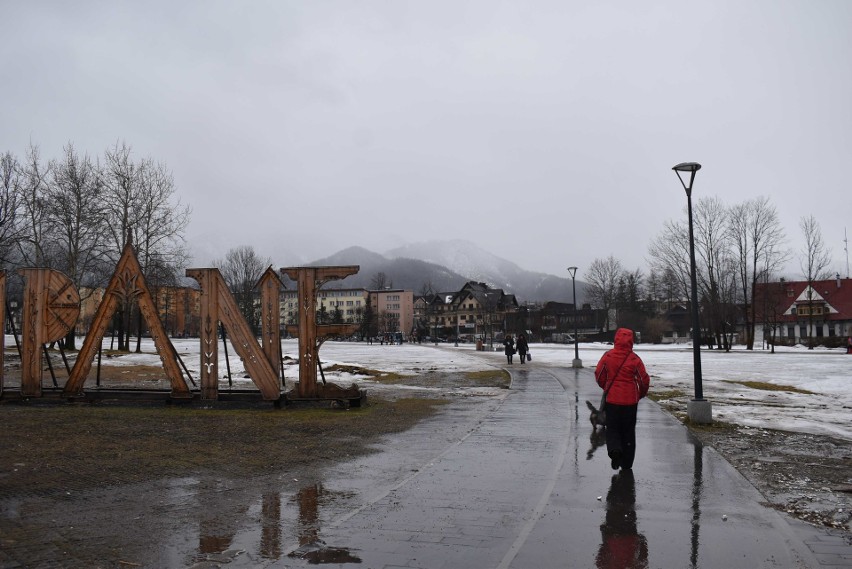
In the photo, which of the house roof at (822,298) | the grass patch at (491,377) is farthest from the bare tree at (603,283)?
the grass patch at (491,377)

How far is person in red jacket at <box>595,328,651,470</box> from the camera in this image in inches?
331

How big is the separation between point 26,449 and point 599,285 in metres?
111

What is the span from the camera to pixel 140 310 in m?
15.8

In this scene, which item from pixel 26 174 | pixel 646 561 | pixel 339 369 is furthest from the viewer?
pixel 26 174

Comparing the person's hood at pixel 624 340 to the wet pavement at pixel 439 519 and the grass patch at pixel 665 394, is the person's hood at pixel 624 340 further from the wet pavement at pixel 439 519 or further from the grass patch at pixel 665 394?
the grass patch at pixel 665 394

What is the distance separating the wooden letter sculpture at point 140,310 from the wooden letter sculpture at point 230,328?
108 centimetres

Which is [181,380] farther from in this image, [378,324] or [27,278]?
[378,324]

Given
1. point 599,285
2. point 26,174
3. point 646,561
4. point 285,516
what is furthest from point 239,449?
point 599,285

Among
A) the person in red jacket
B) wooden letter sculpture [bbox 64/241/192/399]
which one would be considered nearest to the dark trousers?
the person in red jacket

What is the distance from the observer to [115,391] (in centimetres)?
1681

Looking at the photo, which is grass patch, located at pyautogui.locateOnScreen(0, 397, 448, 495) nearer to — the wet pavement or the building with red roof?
the wet pavement

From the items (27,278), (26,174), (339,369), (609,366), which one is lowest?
(339,369)

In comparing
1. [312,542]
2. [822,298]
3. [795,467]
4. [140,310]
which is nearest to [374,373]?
[140,310]

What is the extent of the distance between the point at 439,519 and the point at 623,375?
3514 millimetres
